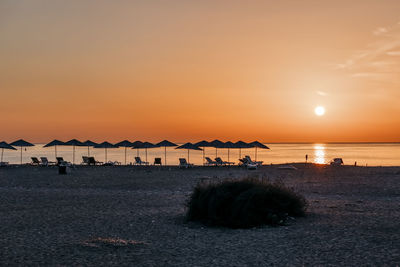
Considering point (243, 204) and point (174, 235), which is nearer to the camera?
point (174, 235)

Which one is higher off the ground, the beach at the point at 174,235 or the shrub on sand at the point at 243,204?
the shrub on sand at the point at 243,204

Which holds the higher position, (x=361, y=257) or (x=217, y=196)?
(x=217, y=196)

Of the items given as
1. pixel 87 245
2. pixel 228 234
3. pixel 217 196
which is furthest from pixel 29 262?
pixel 217 196

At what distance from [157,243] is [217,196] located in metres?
2.30

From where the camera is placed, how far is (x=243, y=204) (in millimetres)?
8680

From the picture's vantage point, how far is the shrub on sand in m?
8.52

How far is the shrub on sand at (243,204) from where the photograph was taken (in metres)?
8.52

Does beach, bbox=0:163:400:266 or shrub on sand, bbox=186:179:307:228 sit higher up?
shrub on sand, bbox=186:179:307:228

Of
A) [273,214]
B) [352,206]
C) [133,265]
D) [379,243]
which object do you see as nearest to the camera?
[133,265]

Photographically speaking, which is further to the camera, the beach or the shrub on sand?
the shrub on sand

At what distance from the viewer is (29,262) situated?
5.74 meters

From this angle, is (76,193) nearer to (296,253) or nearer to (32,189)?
(32,189)

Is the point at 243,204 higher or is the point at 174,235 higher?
the point at 243,204

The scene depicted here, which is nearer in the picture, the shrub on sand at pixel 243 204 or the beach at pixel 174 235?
the beach at pixel 174 235
